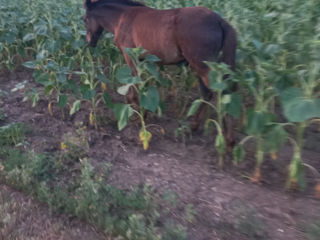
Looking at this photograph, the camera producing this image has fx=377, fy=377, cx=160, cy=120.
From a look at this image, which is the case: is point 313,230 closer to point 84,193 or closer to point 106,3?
point 84,193

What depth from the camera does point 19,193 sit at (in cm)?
389

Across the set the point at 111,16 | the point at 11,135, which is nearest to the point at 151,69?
the point at 111,16

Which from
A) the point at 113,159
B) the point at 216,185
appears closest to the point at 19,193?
the point at 113,159

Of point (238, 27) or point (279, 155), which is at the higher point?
point (238, 27)

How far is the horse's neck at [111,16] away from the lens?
18.6ft

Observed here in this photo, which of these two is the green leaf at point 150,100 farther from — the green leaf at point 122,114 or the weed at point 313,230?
the weed at point 313,230

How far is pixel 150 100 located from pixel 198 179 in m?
1.04

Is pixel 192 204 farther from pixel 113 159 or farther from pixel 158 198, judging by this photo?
pixel 113 159

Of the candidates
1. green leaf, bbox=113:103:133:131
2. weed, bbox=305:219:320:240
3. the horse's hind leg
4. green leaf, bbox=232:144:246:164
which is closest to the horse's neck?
the horse's hind leg

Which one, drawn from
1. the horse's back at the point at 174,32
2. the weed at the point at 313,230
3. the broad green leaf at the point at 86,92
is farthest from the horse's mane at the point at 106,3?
the weed at the point at 313,230

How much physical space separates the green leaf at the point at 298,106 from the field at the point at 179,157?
0.4 inches

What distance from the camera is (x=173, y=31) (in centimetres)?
466

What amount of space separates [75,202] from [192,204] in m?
1.10

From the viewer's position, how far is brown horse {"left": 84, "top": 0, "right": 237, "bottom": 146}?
4352 millimetres
